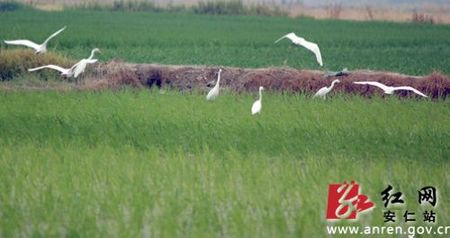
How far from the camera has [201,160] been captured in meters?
7.07

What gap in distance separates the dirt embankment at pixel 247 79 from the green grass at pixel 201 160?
1.83 meters

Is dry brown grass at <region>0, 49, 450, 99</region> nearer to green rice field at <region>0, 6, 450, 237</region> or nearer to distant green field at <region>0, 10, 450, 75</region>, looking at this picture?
green rice field at <region>0, 6, 450, 237</region>

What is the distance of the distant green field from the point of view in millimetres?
16359

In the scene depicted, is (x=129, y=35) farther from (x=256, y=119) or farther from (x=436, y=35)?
(x=256, y=119)

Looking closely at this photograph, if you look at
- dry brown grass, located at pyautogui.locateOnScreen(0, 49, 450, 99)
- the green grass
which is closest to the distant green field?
dry brown grass, located at pyautogui.locateOnScreen(0, 49, 450, 99)

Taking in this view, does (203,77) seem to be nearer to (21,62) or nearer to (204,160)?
(21,62)

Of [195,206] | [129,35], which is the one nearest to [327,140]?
[195,206]

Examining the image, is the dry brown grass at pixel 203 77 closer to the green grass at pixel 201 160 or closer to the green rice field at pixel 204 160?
the green rice field at pixel 204 160

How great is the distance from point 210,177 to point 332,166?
0.97m

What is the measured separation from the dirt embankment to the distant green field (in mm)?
2016

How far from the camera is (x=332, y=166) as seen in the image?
270 inches

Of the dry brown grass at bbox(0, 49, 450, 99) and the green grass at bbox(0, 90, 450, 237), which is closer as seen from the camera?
the green grass at bbox(0, 90, 450, 237)

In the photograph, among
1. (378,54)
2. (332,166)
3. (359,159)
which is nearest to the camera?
(332,166)

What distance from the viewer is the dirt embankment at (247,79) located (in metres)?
12.5
